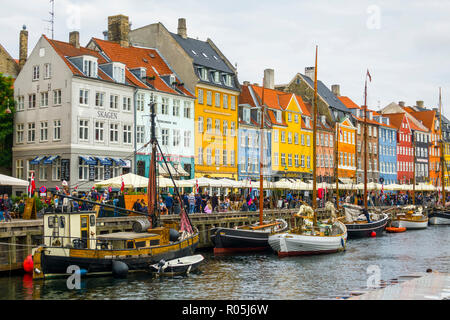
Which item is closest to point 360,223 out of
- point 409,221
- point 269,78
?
point 409,221

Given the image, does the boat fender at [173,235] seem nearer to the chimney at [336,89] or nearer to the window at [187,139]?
the window at [187,139]

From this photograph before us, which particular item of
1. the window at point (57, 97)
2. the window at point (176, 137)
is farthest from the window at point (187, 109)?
the window at point (57, 97)

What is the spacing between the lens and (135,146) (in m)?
53.6

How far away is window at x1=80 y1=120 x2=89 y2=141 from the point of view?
161 ft

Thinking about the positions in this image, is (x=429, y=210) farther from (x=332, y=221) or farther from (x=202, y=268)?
(x=202, y=268)

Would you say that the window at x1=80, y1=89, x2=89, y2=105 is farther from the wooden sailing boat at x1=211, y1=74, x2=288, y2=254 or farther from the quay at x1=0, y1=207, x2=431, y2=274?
the wooden sailing boat at x1=211, y1=74, x2=288, y2=254

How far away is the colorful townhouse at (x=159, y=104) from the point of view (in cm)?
5419

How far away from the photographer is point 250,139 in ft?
228

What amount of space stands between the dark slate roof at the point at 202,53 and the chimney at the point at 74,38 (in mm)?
12633

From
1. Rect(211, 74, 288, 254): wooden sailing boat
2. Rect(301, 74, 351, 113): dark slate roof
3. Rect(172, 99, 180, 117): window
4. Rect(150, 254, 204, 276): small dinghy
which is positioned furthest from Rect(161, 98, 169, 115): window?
Rect(301, 74, 351, 113): dark slate roof

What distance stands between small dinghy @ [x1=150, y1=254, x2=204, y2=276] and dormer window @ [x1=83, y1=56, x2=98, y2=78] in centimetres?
2545

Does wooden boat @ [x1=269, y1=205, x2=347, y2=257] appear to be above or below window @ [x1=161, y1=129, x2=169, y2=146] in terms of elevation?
below

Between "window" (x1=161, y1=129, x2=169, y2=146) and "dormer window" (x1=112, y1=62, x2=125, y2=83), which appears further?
"window" (x1=161, y1=129, x2=169, y2=146)
